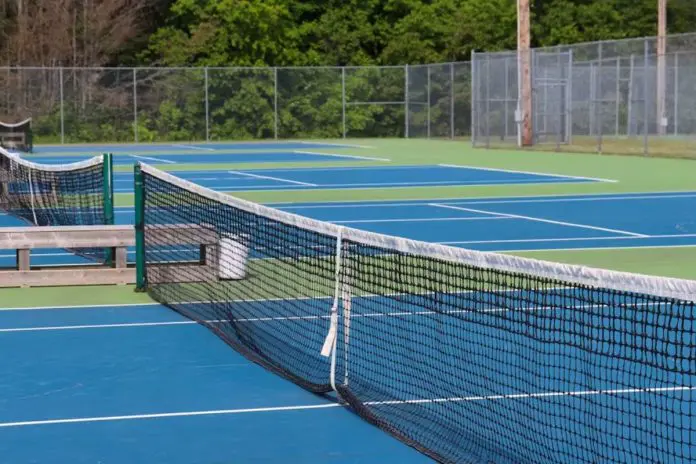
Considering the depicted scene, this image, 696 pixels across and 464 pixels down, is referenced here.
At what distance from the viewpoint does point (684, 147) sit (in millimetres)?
36438

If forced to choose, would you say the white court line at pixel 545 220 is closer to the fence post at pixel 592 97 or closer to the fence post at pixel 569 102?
the fence post at pixel 592 97

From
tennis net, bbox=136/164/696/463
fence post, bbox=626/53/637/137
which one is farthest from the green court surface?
fence post, bbox=626/53/637/137

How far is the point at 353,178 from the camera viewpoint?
28172mm

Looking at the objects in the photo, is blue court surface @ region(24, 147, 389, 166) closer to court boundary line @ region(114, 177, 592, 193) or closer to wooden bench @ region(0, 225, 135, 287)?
court boundary line @ region(114, 177, 592, 193)

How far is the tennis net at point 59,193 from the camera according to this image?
47.4 feet

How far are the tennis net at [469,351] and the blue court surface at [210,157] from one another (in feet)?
76.3

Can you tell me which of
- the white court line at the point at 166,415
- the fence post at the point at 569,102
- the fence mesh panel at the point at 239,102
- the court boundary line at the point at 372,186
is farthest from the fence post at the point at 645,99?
the white court line at the point at 166,415

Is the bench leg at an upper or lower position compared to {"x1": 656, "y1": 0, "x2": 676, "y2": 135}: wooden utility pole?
lower

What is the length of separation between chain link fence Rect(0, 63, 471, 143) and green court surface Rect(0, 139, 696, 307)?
1508mm

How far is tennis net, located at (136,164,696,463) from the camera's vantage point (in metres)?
6.38

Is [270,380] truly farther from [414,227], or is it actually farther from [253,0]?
[253,0]

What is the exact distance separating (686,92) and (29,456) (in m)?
31.5

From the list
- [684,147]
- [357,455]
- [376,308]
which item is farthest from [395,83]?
[357,455]

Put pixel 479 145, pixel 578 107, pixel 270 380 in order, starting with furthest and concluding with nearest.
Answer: pixel 479 145 → pixel 578 107 → pixel 270 380
